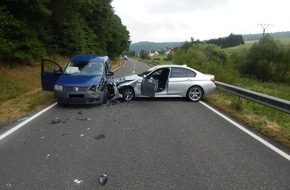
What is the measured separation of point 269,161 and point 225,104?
7259mm

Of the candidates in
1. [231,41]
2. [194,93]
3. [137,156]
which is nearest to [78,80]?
[194,93]

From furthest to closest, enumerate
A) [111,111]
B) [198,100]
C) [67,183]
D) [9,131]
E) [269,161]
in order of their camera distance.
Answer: [198,100] < [111,111] < [9,131] < [269,161] < [67,183]

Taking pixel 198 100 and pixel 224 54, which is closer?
pixel 198 100

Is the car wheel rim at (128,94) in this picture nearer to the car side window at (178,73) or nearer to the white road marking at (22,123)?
the car side window at (178,73)

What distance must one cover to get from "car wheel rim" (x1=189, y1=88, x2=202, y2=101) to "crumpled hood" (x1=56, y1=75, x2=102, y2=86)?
3794 mm

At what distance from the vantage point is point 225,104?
44.5 feet

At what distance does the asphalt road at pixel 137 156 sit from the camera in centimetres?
528

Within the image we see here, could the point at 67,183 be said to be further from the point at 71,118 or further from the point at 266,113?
the point at 266,113

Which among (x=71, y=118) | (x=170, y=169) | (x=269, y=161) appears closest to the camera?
(x=170, y=169)

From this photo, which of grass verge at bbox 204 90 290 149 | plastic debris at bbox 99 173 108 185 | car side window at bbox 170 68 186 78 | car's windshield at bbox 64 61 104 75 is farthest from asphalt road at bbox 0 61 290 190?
car side window at bbox 170 68 186 78

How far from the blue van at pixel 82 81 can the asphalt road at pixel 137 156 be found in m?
1.69

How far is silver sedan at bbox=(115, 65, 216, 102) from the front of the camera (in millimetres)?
13812

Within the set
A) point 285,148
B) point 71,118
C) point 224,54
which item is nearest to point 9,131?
point 71,118

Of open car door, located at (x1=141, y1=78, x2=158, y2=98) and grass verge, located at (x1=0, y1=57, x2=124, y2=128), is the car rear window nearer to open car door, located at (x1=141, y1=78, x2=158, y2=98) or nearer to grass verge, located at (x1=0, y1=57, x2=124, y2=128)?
open car door, located at (x1=141, y1=78, x2=158, y2=98)
